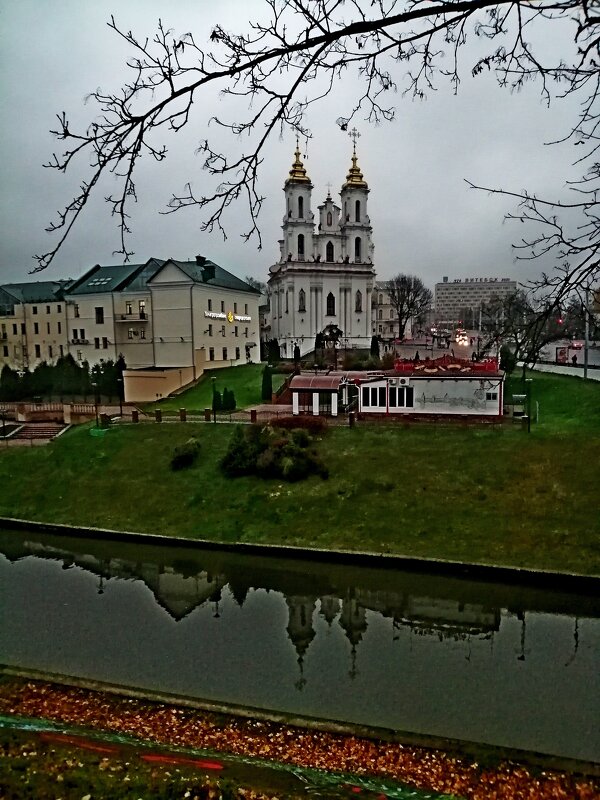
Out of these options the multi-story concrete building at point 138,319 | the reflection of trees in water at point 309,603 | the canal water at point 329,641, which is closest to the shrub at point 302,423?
the canal water at point 329,641

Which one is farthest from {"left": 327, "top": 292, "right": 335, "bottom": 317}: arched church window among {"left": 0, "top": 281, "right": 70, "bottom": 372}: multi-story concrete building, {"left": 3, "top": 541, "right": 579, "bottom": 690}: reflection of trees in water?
{"left": 3, "top": 541, "right": 579, "bottom": 690}: reflection of trees in water

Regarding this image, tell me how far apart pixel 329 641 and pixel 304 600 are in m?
2.09

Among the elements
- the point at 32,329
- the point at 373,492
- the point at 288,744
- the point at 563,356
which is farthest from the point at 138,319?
the point at 288,744

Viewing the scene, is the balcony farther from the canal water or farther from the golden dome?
the canal water

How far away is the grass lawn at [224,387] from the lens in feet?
102

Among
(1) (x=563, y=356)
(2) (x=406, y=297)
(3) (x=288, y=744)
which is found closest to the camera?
(3) (x=288, y=744)

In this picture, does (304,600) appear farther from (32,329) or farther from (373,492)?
(32,329)

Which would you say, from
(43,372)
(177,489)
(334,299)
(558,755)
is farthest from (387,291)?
(558,755)

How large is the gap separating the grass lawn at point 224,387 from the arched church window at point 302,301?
8839mm

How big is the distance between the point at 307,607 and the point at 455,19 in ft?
37.2

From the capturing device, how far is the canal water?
26.8 feet

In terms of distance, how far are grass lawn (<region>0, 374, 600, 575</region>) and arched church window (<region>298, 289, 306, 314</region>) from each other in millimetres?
24680

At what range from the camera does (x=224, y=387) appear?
112 feet

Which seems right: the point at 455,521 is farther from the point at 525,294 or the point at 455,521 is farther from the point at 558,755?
the point at 525,294
